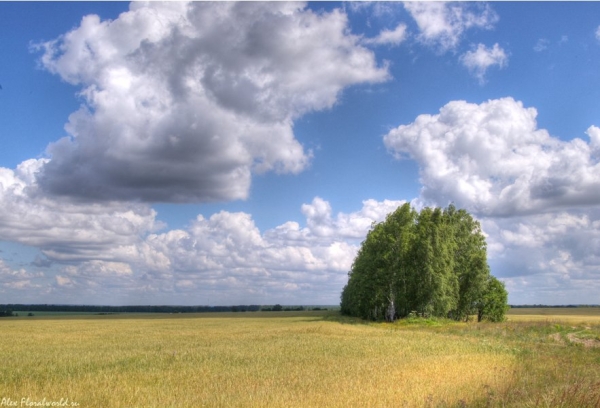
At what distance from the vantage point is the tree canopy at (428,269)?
60812 millimetres

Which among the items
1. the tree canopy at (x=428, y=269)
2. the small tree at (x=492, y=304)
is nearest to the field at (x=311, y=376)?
the tree canopy at (x=428, y=269)

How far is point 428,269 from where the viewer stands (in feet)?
196

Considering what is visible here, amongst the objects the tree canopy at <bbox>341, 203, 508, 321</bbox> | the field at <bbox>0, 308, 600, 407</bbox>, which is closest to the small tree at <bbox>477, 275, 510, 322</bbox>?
the tree canopy at <bbox>341, 203, 508, 321</bbox>

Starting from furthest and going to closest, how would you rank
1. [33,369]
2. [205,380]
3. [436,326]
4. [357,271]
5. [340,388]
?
[357,271] → [436,326] → [33,369] → [205,380] → [340,388]

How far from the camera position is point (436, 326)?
51.1 metres

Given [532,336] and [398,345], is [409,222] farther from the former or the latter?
[398,345]

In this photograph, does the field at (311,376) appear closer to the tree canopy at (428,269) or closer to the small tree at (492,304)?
the tree canopy at (428,269)

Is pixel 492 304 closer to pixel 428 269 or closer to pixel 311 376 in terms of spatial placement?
pixel 428 269

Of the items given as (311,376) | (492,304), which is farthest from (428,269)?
(311,376)

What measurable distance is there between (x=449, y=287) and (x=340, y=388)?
49.1 meters

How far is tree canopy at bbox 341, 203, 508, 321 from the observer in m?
60.8

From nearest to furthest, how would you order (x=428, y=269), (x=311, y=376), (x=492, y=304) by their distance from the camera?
(x=311, y=376)
(x=428, y=269)
(x=492, y=304)

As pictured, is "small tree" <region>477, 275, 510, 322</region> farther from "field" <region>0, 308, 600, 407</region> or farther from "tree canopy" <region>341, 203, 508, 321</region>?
"field" <region>0, 308, 600, 407</region>

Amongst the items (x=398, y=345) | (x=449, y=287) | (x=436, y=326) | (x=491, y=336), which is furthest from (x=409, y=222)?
(x=398, y=345)
